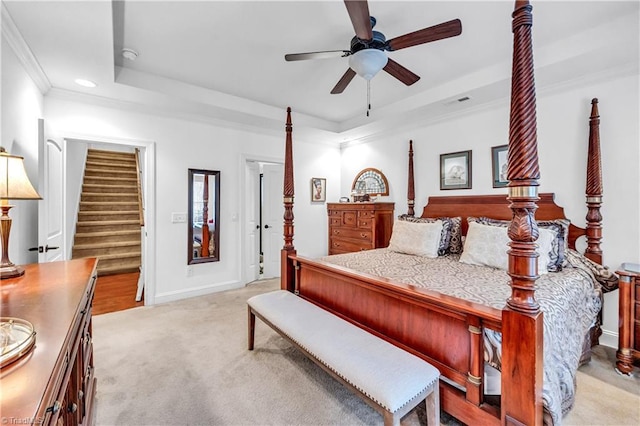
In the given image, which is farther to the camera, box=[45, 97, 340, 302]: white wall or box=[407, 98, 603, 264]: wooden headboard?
box=[45, 97, 340, 302]: white wall

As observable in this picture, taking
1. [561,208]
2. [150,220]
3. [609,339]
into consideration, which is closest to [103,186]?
[150,220]

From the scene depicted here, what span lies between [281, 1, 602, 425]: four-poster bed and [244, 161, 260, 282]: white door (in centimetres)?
257

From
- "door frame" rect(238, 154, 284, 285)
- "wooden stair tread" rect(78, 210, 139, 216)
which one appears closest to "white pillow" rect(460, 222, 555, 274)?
"door frame" rect(238, 154, 284, 285)

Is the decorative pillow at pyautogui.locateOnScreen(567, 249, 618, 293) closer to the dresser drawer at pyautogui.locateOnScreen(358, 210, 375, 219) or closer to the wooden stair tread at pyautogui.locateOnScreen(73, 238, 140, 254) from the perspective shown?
the dresser drawer at pyautogui.locateOnScreen(358, 210, 375, 219)

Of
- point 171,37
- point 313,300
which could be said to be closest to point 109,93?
point 171,37

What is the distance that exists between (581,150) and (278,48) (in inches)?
118

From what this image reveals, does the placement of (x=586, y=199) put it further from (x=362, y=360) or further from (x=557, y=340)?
(x=362, y=360)

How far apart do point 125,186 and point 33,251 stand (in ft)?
14.6

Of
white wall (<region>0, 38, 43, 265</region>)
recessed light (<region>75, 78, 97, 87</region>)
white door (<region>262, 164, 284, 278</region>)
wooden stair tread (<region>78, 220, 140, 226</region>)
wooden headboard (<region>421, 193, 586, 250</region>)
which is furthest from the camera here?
wooden stair tread (<region>78, 220, 140, 226</region>)

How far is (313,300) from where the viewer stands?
8.96 ft

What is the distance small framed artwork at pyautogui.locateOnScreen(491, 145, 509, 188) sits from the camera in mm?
3383

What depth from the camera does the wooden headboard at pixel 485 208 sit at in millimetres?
2984

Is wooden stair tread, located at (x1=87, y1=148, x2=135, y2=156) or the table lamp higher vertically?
wooden stair tread, located at (x1=87, y1=148, x2=135, y2=156)

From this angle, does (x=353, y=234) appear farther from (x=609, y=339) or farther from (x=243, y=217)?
(x=609, y=339)
